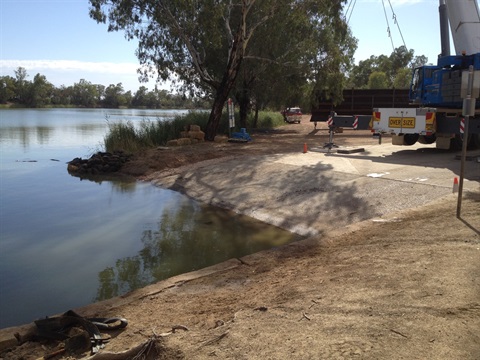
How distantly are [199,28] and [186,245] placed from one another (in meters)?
15.5

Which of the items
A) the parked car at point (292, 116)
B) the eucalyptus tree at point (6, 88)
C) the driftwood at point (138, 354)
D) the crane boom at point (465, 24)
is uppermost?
the eucalyptus tree at point (6, 88)

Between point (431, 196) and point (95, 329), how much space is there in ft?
25.2

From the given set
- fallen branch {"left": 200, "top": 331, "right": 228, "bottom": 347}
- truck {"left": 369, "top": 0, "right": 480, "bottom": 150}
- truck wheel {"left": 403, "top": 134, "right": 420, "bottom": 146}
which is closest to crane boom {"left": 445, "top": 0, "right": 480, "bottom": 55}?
truck {"left": 369, "top": 0, "right": 480, "bottom": 150}

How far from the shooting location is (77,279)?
24.0ft

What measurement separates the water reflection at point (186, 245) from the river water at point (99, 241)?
0.7 inches

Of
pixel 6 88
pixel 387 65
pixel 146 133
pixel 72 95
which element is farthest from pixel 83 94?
pixel 146 133

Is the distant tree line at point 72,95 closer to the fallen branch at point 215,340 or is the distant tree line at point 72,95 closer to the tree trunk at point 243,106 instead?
the tree trunk at point 243,106

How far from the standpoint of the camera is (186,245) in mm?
8953

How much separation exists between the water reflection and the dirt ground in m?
0.97

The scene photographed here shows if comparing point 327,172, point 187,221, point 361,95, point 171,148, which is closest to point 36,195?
point 187,221

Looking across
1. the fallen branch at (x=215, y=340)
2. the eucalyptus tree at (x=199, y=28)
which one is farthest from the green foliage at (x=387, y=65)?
the fallen branch at (x=215, y=340)

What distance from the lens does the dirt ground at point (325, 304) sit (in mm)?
3742

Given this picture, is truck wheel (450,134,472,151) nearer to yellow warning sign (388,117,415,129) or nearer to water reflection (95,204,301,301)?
yellow warning sign (388,117,415,129)

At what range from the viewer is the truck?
14.9 meters
